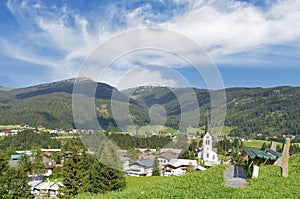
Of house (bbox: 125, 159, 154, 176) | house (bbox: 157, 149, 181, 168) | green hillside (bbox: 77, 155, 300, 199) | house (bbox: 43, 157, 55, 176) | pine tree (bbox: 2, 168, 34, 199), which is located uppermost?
green hillside (bbox: 77, 155, 300, 199)

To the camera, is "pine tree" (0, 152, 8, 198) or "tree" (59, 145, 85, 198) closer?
"pine tree" (0, 152, 8, 198)

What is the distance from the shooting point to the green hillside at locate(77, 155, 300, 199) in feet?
26.7

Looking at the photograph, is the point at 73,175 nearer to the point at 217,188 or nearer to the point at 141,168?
the point at 217,188

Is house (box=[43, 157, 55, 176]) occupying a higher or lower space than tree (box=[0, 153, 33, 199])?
lower

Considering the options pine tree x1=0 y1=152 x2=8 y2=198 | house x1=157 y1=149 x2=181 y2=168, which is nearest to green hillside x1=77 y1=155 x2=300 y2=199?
house x1=157 y1=149 x2=181 y2=168

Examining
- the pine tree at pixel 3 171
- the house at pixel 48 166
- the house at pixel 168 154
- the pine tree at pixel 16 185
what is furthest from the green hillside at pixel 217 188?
the house at pixel 48 166

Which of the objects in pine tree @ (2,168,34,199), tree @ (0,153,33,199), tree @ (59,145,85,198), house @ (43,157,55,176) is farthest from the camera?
house @ (43,157,55,176)

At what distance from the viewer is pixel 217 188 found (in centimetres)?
871

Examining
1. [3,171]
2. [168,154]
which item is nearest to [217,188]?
[3,171]

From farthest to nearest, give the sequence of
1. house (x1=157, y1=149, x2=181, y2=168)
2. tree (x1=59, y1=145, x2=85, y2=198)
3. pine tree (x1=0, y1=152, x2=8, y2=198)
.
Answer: tree (x1=59, y1=145, x2=85, y2=198)
pine tree (x1=0, y1=152, x2=8, y2=198)
house (x1=157, y1=149, x2=181, y2=168)

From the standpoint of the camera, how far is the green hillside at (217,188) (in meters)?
8.15

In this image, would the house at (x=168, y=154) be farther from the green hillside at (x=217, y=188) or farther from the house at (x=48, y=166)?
the house at (x=48, y=166)

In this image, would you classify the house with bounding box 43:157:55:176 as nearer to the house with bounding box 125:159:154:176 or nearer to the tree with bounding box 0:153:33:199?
the house with bounding box 125:159:154:176

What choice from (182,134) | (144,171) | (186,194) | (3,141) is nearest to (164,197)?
(186,194)
